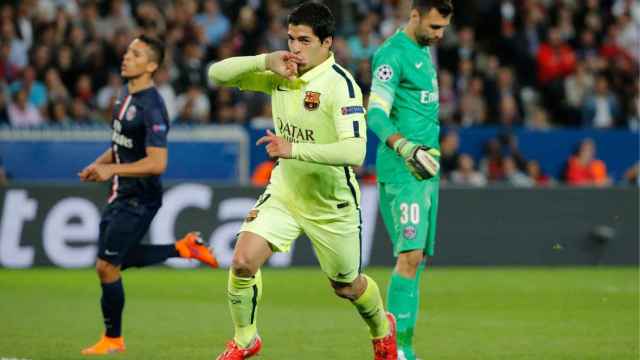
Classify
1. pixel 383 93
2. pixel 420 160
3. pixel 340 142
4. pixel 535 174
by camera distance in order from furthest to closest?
1. pixel 535 174
2. pixel 383 93
3. pixel 420 160
4. pixel 340 142

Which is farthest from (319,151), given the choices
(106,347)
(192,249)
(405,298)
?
(192,249)

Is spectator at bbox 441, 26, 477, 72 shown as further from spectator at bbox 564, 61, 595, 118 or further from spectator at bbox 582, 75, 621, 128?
spectator at bbox 582, 75, 621, 128

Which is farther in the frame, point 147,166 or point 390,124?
point 147,166

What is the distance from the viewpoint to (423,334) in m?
10.7

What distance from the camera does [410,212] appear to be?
9.15 metres

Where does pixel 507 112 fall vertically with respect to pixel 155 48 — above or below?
below

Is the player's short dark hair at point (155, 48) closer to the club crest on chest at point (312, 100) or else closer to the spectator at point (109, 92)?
the club crest on chest at point (312, 100)

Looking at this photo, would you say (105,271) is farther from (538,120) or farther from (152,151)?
(538,120)

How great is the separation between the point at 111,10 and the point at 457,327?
1083 cm

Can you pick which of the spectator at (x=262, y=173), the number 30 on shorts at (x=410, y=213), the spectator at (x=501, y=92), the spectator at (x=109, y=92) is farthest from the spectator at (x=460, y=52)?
the number 30 on shorts at (x=410, y=213)

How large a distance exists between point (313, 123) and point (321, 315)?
422 cm

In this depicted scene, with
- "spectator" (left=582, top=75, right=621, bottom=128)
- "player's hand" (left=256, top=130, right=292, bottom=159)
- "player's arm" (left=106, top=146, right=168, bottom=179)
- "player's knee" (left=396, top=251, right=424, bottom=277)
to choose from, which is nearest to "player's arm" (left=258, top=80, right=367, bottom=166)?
"player's hand" (left=256, top=130, right=292, bottom=159)

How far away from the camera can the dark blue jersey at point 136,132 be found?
9.80 m

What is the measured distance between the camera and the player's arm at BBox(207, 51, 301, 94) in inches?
311
